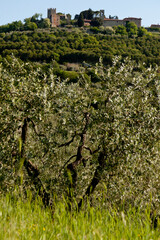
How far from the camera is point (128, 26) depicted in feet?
472

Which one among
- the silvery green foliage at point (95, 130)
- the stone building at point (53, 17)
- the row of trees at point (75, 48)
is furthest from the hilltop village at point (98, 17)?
the silvery green foliage at point (95, 130)

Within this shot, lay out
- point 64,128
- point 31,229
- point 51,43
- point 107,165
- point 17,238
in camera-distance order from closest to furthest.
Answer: point 17,238 < point 31,229 < point 107,165 < point 64,128 < point 51,43

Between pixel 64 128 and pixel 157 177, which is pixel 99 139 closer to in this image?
pixel 64 128

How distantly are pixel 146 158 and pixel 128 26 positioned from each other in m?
143

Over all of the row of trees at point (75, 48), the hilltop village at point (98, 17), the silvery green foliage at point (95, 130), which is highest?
the hilltop village at point (98, 17)

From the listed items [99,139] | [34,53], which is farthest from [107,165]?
[34,53]

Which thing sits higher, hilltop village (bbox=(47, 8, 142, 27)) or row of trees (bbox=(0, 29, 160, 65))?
hilltop village (bbox=(47, 8, 142, 27))

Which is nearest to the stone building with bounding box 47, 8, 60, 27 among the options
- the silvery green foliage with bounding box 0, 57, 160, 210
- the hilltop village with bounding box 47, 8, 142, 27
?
the hilltop village with bounding box 47, 8, 142, 27

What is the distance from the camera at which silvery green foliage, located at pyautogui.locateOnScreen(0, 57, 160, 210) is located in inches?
347

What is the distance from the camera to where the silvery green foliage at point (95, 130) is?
880cm

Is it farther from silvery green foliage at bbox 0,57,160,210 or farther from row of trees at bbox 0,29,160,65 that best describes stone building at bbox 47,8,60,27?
silvery green foliage at bbox 0,57,160,210

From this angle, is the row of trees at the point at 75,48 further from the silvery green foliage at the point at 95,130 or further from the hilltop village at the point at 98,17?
the silvery green foliage at the point at 95,130

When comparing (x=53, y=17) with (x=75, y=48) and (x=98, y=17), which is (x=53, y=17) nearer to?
(x=98, y=17)

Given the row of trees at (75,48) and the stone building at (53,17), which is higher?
the stone building at (53,17)
